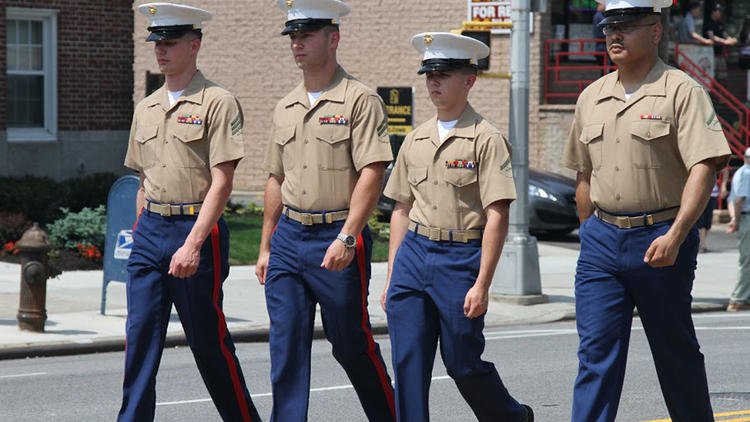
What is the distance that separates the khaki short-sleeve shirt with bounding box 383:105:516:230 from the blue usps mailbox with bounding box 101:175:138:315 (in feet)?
22.2

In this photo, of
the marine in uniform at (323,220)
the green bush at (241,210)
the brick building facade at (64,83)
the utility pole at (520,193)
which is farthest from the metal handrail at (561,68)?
the marine in uniform at (323,220)

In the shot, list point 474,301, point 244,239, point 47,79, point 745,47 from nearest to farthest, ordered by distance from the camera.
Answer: point 474,301 → point 244,239 → point 47,79 → point 745,47

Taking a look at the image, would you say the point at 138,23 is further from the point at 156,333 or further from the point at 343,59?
the point at 156,333

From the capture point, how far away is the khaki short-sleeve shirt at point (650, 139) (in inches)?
242

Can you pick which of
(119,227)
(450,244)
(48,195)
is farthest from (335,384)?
(48,195)

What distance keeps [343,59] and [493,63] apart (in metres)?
4.44

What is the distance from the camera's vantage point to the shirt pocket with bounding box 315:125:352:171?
6.78 metres

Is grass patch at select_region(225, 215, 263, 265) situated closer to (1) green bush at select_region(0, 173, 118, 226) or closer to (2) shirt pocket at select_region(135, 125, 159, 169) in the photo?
(1) green bush at select_region(0, 173, 118, 226)

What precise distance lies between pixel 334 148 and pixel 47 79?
56.0 ft

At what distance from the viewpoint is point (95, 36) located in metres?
23.0

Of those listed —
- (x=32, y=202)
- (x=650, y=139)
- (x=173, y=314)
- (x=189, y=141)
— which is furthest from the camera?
(x=32, y=202)

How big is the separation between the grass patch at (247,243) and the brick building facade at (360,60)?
5.52m

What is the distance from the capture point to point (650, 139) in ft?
20.4

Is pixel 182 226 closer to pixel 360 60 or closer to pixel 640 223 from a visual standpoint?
pixel 640 223
